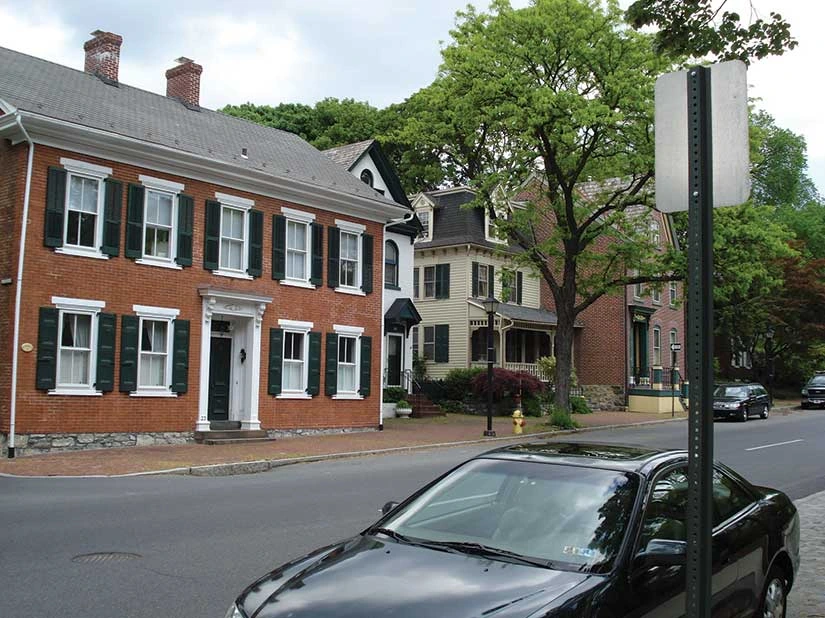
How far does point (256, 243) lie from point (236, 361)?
3.34 m

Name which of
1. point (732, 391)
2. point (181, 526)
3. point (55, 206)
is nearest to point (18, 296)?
point (55, 206)

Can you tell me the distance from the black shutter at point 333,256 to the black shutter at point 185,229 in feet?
15.9

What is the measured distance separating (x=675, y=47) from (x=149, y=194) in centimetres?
1478

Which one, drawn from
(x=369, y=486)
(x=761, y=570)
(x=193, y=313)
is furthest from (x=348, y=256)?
(x=761, y=570)

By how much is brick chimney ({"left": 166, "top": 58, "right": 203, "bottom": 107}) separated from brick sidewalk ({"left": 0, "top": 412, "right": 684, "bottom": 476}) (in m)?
11.7

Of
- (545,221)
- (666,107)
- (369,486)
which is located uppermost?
(545,221)

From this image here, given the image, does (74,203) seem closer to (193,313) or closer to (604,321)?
(193,313)

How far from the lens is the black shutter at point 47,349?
59.5 feet

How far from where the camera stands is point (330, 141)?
152ft

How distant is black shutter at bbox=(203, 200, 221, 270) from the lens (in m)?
21.5

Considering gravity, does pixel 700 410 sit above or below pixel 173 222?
below

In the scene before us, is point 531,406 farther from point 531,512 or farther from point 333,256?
point 531,512

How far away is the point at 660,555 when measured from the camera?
4133 millimetres

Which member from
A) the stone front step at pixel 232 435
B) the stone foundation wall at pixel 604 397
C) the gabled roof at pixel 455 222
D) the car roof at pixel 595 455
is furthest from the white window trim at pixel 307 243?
the stone foundation wall at pixel 604 397
